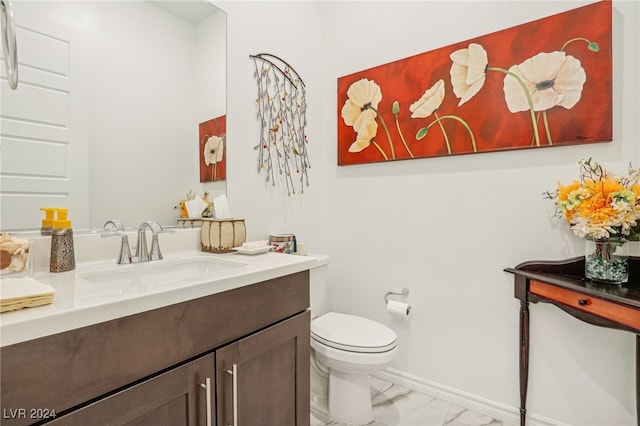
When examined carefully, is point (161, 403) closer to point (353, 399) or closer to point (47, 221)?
point (47, 221)

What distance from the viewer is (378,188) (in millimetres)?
2102

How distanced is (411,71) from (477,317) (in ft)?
4.82

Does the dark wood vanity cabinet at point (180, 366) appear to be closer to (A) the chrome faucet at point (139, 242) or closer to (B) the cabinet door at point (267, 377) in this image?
(B) the cabinet door at point (267, 377)

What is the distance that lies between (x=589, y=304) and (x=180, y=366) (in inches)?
57.9

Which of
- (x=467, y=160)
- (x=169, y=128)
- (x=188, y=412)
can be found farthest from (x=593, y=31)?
(x=188, y=412)

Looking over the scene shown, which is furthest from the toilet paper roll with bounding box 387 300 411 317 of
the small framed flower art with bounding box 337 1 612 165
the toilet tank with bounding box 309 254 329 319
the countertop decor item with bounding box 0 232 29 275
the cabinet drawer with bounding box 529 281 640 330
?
the countertop decor item with bounding box 0 232 29 275

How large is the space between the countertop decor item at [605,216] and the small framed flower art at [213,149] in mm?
1569

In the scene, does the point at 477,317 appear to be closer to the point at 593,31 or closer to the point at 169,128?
the point at 593,31

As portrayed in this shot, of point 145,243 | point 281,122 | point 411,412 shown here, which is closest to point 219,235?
point 145,243

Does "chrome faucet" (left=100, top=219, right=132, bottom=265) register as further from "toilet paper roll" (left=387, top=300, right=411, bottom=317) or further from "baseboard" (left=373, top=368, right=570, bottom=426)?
"baseboard" (left=373, top=368, right=570, bottom=426)

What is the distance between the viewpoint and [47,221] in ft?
3.56

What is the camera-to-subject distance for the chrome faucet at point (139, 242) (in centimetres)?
118

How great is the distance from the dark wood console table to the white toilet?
0.63 m

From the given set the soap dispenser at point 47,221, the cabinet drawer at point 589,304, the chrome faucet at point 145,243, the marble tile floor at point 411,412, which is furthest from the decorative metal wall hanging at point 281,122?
the cabinet drawer at point 589,304
